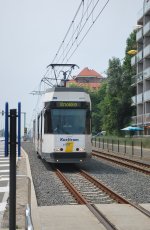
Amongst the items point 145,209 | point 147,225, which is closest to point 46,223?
point 147,225

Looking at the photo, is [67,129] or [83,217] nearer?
[83,217]

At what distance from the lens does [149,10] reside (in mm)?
71625

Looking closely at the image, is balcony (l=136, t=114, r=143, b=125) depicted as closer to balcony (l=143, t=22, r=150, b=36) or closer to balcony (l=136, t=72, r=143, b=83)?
balcony (l=136, t=72, r=143, b=83)

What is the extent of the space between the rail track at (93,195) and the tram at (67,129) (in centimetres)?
196

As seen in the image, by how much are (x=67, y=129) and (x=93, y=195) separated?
8.14m

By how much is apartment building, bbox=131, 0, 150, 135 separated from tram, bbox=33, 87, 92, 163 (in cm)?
4856

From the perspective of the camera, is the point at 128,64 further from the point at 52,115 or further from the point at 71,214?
the point at 71,214

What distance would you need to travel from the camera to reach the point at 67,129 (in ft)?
74.4

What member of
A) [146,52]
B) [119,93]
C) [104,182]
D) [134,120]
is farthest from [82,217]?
[119,93]

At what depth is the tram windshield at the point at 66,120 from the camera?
2259 cm

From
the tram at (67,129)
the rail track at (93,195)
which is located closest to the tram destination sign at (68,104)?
the tram at (67,129)

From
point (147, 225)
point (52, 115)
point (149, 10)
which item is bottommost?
point (147, 225)

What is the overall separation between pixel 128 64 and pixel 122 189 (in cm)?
7675

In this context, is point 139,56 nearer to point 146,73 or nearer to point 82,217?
point 146,73
